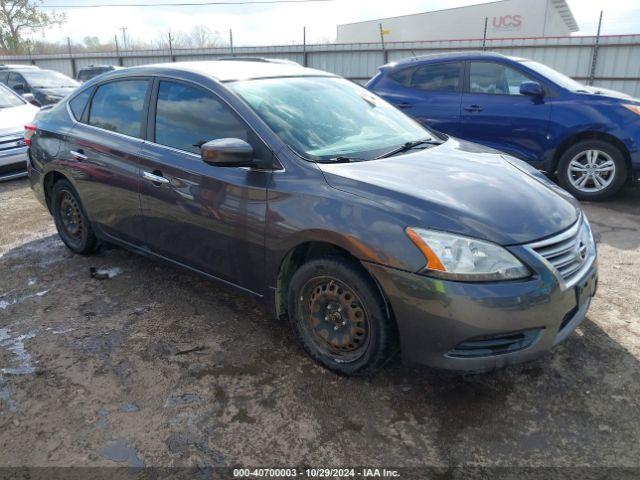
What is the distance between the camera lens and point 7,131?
727 cm

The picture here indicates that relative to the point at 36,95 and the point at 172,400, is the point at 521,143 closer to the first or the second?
the point at 172,400

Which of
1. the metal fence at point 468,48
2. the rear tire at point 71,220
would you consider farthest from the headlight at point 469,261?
the metal fence at point 468,48

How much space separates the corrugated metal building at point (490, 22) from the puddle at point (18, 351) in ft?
91.7

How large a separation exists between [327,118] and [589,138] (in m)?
4.21

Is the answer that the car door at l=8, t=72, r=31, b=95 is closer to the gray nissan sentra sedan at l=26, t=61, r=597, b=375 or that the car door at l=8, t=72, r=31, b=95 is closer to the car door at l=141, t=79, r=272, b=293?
the gray nissan sentra sedan at l=26, t=61, r=597, b=375

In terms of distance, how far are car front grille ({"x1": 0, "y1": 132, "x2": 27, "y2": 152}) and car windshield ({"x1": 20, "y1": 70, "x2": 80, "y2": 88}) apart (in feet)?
21.0

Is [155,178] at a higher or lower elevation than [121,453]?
higher

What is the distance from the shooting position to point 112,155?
3.79 metres

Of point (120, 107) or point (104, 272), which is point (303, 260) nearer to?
point (120, 107)

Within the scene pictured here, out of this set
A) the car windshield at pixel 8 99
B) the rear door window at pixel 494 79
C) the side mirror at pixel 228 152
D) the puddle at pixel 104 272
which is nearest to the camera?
the side mirror at pixel 228 152

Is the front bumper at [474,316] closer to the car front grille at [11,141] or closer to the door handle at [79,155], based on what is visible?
the door handle at [79,155]

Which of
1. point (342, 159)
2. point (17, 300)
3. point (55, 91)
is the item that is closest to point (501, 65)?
point (342, 159)

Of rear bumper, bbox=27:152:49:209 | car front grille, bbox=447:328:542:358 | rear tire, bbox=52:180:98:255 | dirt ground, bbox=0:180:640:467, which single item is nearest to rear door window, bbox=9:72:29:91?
rear bumper, bbox=27:152:49:209

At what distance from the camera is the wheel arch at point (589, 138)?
230 inches
